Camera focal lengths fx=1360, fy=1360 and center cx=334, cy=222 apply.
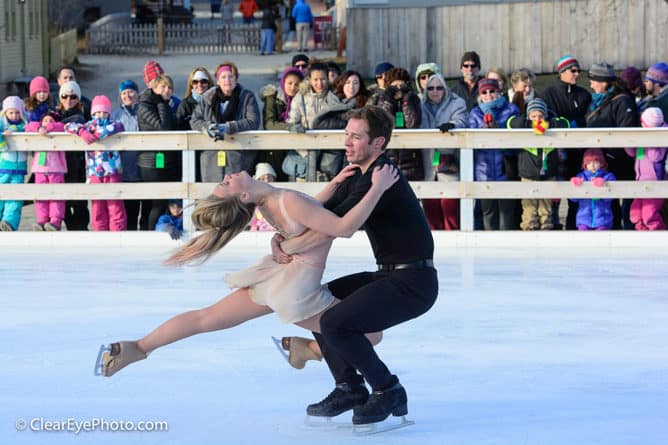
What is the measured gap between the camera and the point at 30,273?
956cm

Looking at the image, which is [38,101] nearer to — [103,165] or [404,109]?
[103,165]

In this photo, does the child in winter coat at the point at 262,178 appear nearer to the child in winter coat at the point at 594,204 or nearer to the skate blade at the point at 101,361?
the child in winter coat at the point at 594,204

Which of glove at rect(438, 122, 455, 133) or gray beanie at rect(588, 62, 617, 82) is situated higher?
gray beanie at rect(588, 62, 617, 82)

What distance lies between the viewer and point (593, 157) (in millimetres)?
11352

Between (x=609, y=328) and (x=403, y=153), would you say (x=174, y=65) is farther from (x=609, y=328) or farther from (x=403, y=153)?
(x=609, y=328)

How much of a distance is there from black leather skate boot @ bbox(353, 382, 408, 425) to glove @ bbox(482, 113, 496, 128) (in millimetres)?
6476

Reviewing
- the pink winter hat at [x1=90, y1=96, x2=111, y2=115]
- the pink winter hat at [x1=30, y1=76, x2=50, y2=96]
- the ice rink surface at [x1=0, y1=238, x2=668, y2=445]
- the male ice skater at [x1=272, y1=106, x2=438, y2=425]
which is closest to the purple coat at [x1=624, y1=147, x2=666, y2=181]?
the ice rink surface at [x1=0, y1=238, x2=668, y2=445]

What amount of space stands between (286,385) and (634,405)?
4.91 ft

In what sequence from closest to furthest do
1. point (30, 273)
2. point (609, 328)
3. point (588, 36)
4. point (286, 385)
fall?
point (286, 385) → point (609, 328) → point (30, 273) → point (588, 36)

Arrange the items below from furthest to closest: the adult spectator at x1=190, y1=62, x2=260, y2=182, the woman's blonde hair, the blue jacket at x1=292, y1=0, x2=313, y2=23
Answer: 1. the blue jacket at x1=292, y1=0, x2=313, y2=23
2. the adult spectator at x1=190, y1=62, x2=260, y2=182
3. the woman's blonde hair

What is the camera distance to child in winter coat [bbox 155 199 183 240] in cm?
1132

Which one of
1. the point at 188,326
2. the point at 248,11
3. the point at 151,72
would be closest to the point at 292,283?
the point at 188,326

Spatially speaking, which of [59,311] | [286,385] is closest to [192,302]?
[59,311]

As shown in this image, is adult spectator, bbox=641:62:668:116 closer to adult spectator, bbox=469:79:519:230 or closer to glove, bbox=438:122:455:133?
adult spectator, bbox=469:79:519:230
